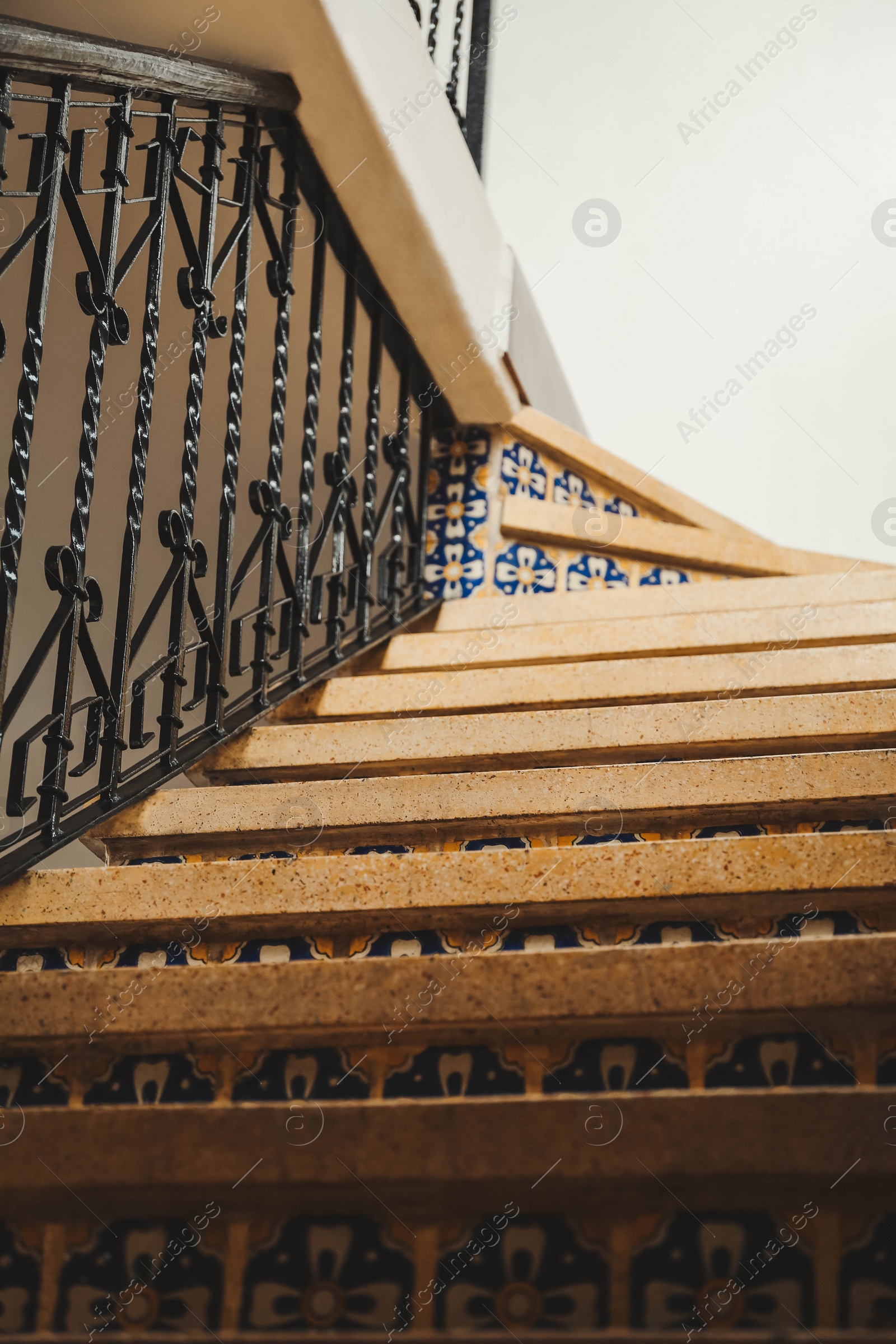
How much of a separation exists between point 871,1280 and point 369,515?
1.79 metres

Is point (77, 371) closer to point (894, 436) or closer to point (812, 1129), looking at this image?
point (812, 1129)

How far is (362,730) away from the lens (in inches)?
68.7

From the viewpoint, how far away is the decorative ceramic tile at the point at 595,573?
8.53 ft

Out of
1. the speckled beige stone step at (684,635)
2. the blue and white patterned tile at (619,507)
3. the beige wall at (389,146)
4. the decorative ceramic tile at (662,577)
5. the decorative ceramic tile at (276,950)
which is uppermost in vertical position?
the beige wall at (389,146)

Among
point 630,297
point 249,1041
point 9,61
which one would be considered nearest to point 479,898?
point 249,1041

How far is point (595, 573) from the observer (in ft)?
8.56

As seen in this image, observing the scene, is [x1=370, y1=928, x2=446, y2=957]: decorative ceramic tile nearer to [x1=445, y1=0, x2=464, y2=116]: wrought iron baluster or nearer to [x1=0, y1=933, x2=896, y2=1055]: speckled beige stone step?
[x1=0, y1=933, x2=896, y2=1055]: speckled beige stone step

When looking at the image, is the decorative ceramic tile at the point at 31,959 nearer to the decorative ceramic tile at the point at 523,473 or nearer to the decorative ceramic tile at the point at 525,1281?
the decorative ceramic tile at the point at 525,1281

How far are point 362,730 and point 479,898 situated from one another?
0.62 m

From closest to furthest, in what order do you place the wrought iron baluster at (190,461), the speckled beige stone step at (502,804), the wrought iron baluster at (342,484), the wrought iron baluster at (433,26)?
1. the speckled beige stone step at (502,804)
2. the wrought iron baluster at (190,461)
3. the wrought iron baluster at (342,484)
4. the wrought iron baluster at (433,26)

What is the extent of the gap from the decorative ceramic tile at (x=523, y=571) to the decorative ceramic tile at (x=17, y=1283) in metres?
1.87

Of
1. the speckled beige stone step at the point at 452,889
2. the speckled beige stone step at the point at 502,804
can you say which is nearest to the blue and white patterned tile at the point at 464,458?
the speckled beige stone step at the point at 502,804

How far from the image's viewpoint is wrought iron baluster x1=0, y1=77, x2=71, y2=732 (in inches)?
51.1

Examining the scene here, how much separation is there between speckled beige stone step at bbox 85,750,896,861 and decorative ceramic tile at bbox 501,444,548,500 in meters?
1.35
